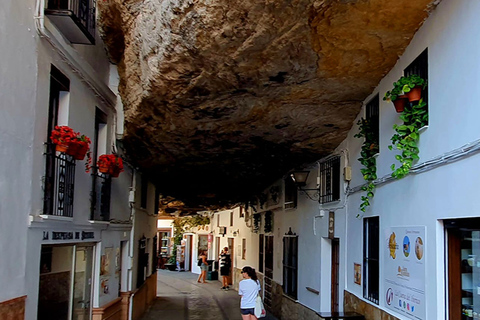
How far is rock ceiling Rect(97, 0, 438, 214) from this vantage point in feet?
18.3

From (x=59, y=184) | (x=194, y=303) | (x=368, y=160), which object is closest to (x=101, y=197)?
(x=59, y=184)

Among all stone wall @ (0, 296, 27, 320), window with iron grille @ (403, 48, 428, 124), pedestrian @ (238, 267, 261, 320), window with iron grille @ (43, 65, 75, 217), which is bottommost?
pedestrian @ (238, 267, 261, 320)

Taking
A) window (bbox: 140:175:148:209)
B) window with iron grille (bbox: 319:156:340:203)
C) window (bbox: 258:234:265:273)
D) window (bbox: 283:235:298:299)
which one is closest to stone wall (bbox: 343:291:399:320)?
window with iron grille (bbox: 319:156:340:203)

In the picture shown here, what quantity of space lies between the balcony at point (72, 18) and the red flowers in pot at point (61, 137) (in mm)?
1478

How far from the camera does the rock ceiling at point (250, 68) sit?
18.3ft

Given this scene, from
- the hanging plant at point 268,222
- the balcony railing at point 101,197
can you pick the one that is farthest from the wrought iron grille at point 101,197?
the hanging plant at point 268,222

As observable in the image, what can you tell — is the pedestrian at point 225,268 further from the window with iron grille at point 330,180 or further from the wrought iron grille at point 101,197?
the wrought iron grille at point 101,197

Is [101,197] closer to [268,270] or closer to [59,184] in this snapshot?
[59,184]

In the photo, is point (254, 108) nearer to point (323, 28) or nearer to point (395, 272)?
point (323, 28)

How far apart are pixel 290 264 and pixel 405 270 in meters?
7.12

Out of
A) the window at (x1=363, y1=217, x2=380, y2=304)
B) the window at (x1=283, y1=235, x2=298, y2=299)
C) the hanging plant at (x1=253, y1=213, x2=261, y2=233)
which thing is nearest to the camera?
the window at (x1=363, y1=217, x2=380, y2=304)

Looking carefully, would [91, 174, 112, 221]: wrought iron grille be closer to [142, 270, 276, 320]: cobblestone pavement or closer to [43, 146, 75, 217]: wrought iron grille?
[43, 146, 75, 217]: wrought iron grille

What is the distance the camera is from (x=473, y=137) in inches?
173

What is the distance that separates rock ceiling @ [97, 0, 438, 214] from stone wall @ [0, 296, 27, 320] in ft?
11.4
